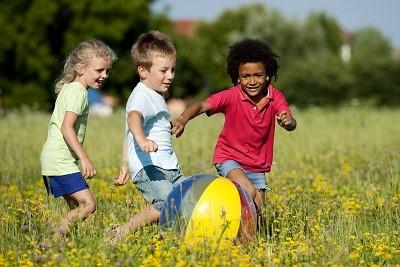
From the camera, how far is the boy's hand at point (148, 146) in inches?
272

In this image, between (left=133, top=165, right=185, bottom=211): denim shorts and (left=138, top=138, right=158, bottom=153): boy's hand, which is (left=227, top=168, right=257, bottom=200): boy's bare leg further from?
(left=138, top=138, right=158, bottom=153): boy's hand

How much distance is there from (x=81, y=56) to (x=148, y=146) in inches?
54.7

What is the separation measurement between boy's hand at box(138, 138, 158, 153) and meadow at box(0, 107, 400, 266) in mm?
630

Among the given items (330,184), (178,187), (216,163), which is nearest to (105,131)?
(330,184)

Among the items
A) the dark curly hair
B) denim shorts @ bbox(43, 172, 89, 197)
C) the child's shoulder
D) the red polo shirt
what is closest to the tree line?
the dark curly hair

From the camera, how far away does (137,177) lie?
7.45 metres

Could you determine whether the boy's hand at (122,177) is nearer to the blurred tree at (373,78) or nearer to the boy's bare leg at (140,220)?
the boy's bare leg at (140,220)

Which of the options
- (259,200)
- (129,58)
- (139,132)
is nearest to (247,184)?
(259,200)

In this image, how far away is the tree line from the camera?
149ft

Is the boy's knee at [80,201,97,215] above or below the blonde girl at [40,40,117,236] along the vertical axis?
below

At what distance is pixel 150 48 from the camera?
7.67 m

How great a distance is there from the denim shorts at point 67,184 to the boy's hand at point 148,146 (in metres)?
0.90

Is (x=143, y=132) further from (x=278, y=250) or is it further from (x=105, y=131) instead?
(x=105, y=131)

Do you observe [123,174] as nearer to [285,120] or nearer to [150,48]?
[150,48]
